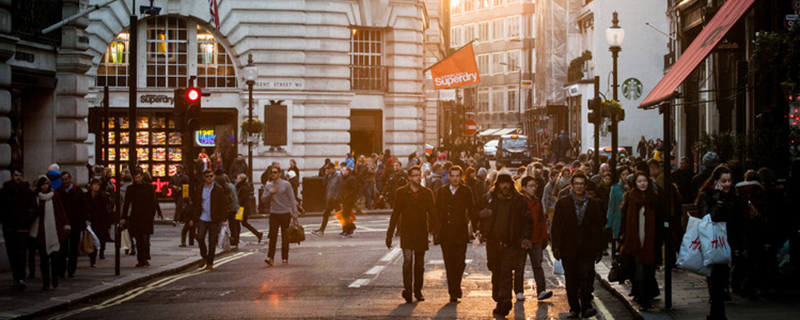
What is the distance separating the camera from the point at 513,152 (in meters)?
63.0

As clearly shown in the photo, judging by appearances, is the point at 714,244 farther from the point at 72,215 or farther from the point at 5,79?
the point at 5,79

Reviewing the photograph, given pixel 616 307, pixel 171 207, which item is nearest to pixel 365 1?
pixel 171 207

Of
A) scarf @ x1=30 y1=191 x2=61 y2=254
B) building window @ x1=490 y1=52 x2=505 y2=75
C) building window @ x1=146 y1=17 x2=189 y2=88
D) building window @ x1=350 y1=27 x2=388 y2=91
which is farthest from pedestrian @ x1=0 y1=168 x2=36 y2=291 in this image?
building window @ x1=490 y1=52 x2=505 y2=75

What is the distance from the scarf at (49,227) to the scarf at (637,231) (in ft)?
26.7

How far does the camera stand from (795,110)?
16.2 meters

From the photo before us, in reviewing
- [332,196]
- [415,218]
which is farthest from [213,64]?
[415,218]

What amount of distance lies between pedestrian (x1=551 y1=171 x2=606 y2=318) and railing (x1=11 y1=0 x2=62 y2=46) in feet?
36.9

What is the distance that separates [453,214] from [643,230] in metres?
2.45

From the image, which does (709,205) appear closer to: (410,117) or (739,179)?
(739,179)

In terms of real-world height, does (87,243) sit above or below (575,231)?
below

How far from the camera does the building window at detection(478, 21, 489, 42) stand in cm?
10825

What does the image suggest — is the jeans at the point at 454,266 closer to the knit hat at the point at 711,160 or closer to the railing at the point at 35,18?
the knit hat at the point at 711,160

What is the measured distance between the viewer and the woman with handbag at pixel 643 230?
1270 centimetres

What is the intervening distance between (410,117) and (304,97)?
468cm
